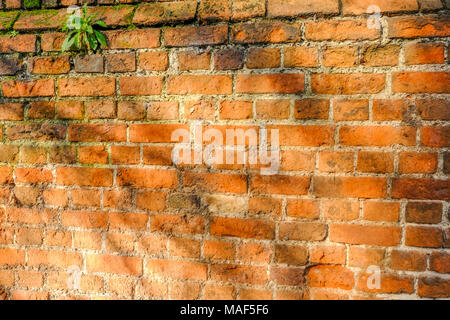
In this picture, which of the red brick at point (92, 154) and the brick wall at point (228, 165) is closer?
the brick wall at point (228, 165)

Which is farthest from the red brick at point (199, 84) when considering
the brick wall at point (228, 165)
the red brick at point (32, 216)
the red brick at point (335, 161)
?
the red brick at point (32, 216)

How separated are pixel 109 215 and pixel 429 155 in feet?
4.39

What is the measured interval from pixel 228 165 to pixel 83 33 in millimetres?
865

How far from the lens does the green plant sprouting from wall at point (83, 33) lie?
4.03ft

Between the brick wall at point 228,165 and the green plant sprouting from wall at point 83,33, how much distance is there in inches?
1.6

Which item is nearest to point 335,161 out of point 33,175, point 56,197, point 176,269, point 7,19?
point 176,269

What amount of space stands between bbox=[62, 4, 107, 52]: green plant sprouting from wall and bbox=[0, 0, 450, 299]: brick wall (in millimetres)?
41

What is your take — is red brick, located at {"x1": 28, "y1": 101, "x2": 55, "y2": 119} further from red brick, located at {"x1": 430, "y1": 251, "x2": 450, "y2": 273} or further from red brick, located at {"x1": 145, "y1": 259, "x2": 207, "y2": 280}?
red brick, located at {"x1": 430, "y1": 251, "x2": 450, "y2": 273}

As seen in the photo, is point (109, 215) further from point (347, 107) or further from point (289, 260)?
point (347, 107)

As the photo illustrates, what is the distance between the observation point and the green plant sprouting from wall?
1.23 metres

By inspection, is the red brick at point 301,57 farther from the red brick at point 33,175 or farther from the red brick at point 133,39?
the red brick at point 33,175

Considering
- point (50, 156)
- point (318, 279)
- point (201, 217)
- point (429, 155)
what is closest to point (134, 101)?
point (50, 156)

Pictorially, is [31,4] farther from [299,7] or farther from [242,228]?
[242,228]

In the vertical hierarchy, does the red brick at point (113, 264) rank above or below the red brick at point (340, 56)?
below
